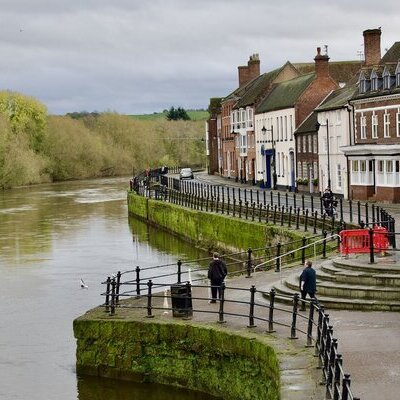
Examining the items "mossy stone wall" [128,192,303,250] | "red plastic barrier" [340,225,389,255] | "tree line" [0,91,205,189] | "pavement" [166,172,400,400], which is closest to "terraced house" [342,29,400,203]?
"mossy stone wall" [128,192,303,250]

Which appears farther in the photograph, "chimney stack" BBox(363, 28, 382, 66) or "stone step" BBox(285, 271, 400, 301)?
"chimney stack" BBox(363, 28, 382, 66)

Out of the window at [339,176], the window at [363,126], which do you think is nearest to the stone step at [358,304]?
the window at [363,126]

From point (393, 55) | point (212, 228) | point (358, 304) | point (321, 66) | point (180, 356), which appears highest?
point (321, 66)

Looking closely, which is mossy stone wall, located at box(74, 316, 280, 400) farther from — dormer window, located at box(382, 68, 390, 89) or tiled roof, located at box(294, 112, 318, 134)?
tiled roof, located at box(294, 112, 318, 134)

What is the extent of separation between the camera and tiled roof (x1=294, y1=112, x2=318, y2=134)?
6569 centimetres

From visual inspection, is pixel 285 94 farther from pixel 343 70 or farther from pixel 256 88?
pixel 256 88

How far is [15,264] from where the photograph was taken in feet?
147

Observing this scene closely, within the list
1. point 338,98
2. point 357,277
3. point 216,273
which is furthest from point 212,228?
point 357,277

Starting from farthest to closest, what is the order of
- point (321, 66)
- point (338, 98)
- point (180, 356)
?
1. point (321, 66)
2. point (338, 98)
3. point (180, 356)

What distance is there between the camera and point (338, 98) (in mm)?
62375

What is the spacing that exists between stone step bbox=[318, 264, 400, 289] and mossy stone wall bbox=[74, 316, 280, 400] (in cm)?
436

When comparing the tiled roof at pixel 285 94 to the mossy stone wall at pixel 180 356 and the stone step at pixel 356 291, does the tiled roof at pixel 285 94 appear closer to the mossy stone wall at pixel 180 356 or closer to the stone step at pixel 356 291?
the stone step at pixel 356 291

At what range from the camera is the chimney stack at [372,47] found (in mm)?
59562

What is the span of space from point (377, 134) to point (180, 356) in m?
34.9
